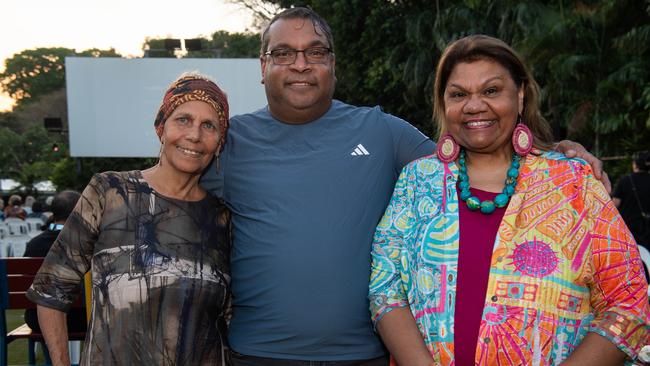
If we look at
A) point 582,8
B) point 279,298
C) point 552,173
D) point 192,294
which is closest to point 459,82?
point 552,173

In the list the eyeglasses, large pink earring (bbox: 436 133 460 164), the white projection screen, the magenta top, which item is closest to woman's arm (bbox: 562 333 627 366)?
the magenta top

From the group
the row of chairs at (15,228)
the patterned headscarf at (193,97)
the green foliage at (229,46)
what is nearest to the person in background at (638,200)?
the patterned headscarf at (193,97)

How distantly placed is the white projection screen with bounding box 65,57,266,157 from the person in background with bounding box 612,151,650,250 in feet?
33.0

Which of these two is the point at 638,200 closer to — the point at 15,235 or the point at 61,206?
the point at 61,206

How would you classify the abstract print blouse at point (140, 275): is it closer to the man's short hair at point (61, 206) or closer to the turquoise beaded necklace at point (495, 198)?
the turquoise beaded necklace at point (495, 198)

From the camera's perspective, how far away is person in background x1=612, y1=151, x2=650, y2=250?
740 cm

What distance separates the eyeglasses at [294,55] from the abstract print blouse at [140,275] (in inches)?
28.4

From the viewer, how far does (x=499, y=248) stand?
208 centimetres

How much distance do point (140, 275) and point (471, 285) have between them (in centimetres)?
117

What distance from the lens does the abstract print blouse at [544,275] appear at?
2.03 metres

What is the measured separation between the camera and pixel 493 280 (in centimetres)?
206

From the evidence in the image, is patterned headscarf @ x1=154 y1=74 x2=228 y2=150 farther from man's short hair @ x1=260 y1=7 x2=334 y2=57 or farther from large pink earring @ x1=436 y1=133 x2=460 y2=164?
large pink earring @ x1=436 y1=133 x2=460 y2=164

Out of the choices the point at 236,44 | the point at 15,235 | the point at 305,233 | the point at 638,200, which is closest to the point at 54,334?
the point at 305,233

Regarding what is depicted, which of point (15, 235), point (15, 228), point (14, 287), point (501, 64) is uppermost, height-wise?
point (501, 64)
